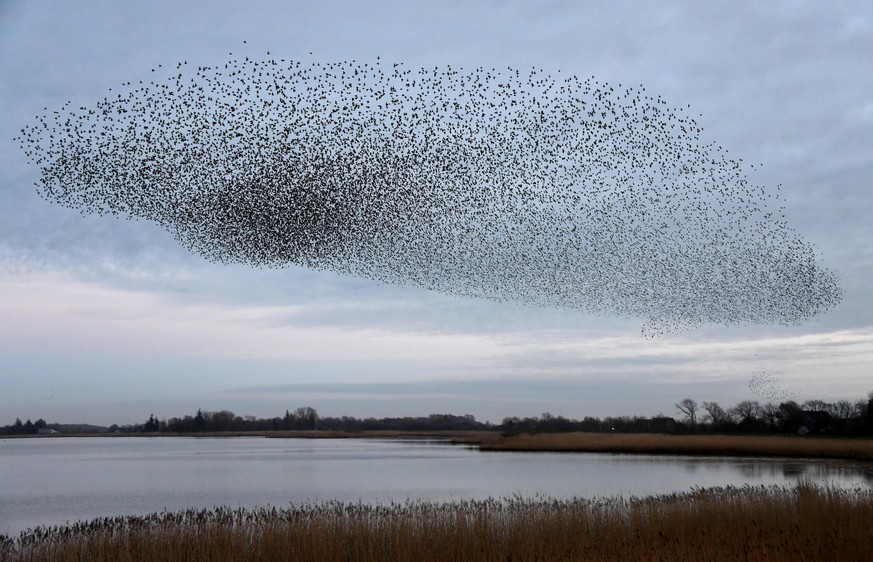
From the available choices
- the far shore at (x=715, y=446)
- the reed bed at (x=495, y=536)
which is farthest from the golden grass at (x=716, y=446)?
the reed bed at (x=495, y=536)

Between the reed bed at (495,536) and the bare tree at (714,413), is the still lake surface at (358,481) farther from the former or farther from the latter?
the bare tree at (714,413)

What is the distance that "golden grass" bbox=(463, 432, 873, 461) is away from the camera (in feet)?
149

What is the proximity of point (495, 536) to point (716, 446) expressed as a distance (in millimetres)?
43567

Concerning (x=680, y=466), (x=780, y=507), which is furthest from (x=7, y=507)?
(x=680, y=466)

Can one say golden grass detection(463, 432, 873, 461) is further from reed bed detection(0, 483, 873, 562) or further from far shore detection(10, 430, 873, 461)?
reed bed detection(0, 483, 873, 562)

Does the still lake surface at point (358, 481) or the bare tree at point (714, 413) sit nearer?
the still lake surface at point (358, 481)

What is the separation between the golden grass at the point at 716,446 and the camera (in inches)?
1791

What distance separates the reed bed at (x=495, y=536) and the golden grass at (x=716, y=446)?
3078cm

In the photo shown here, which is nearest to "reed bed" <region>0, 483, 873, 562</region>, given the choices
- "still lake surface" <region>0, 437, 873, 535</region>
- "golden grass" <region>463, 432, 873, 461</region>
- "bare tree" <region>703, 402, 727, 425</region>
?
"still lake surface" <region>0, 437, 873, 535</region>

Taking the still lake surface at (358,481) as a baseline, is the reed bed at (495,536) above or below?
above

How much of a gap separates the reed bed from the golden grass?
30.8 m

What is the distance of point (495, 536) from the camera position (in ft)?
47.9

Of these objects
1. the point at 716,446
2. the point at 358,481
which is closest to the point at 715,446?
the point at 716,446

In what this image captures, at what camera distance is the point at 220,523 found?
1477 cm
